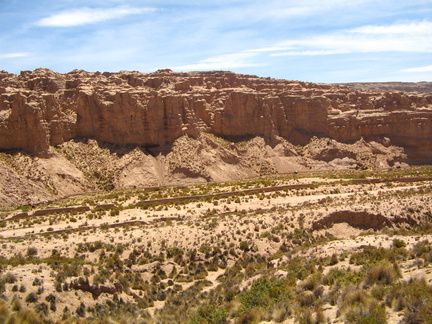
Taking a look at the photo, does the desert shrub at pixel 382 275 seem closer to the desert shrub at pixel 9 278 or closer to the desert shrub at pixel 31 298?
the desert shrub at pixel 31 298

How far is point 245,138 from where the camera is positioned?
63.7 metres

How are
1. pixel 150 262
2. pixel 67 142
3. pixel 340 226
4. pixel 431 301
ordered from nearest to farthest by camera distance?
pixel 431 301
pixel 150 262
pixel 340 226
pixel 67 142

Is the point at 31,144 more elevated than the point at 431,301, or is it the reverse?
the point at 31,144

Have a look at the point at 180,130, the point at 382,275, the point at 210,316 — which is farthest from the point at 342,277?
the point at 180,130

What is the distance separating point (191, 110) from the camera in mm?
59750

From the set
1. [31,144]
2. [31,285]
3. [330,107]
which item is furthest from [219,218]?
[330,107]

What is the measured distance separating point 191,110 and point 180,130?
438 centimetres

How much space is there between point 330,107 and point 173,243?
5334 centimetres

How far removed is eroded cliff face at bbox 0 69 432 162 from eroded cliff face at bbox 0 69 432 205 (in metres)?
0.13

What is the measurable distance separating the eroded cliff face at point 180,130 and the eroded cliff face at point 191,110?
0.13 metres

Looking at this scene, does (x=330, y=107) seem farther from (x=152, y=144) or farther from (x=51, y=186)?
(x=51, y=186)

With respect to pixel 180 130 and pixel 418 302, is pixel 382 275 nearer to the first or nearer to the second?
pixel 418 302

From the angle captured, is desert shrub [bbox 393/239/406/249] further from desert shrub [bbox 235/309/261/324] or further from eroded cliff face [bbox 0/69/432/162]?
eroded cliff face [bbox 0/69/432/162]

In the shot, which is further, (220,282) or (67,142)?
(67,142)
